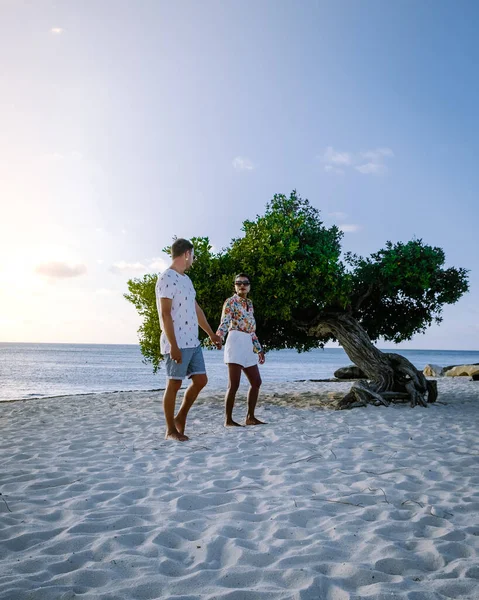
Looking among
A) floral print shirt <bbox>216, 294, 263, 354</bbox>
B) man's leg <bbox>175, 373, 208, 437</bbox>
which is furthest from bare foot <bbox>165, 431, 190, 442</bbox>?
floral print shirt <bbox>216, 294, 263, 354</bbox>

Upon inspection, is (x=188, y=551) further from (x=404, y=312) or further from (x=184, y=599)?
(x=404, y=312)

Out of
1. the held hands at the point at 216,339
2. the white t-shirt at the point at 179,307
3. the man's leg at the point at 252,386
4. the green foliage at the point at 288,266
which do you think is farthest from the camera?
the green foliage at the point at 288,266

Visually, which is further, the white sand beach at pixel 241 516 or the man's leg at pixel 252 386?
the man's leg at pixel 252 386

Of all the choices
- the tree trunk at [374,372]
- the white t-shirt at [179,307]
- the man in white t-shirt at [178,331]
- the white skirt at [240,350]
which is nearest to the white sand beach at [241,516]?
the man in white t-shirt at [178,331]

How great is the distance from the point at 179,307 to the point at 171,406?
1.35 m

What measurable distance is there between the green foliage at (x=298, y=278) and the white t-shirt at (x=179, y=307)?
12.9ft

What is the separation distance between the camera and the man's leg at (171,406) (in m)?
6.05

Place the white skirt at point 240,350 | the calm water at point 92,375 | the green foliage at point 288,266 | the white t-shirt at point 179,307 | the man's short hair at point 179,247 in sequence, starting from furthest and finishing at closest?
the calm water at point 92,375 < the green foliage at point 288,266 < the white skirt at point 240,350 < the man's short hair at point 179,247 < the white t-shirt at point 179,307

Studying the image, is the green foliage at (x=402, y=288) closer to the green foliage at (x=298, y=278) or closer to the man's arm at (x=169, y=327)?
the green foliage at (x=298, y=278)

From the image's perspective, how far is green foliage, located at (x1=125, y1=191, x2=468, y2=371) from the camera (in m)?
10.1

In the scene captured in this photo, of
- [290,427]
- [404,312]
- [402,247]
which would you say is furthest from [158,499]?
[404,312]

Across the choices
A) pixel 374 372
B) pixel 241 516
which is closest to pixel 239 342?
pixel 241 516

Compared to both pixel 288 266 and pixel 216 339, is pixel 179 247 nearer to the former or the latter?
pixel 216 339

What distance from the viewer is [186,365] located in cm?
607
